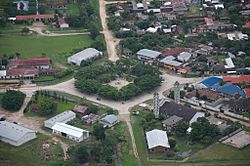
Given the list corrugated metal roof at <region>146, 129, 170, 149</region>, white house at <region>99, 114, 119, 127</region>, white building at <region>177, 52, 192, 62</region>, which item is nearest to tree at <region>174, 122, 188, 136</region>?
corrugated metal roof at <region>146, 129, 170, 149</region>

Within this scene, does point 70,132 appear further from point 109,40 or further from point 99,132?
point 109,40

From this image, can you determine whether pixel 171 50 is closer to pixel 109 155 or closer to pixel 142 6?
pixel 142 6

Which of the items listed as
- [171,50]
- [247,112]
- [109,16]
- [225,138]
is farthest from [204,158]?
[109,16]

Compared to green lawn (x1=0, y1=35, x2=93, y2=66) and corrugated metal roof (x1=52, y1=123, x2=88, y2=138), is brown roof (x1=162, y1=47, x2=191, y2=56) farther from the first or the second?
corrugated metal roof (x1=52, y1=123, x2=88, y2=138)

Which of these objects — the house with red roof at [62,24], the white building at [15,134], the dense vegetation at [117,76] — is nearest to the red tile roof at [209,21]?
the dense vegetation at [117,76]

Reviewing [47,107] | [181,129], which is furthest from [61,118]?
[181,129]

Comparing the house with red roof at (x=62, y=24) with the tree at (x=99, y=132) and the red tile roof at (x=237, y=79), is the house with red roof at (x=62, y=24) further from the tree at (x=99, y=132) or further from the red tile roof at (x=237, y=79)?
the tree at (x=99, y=132)
